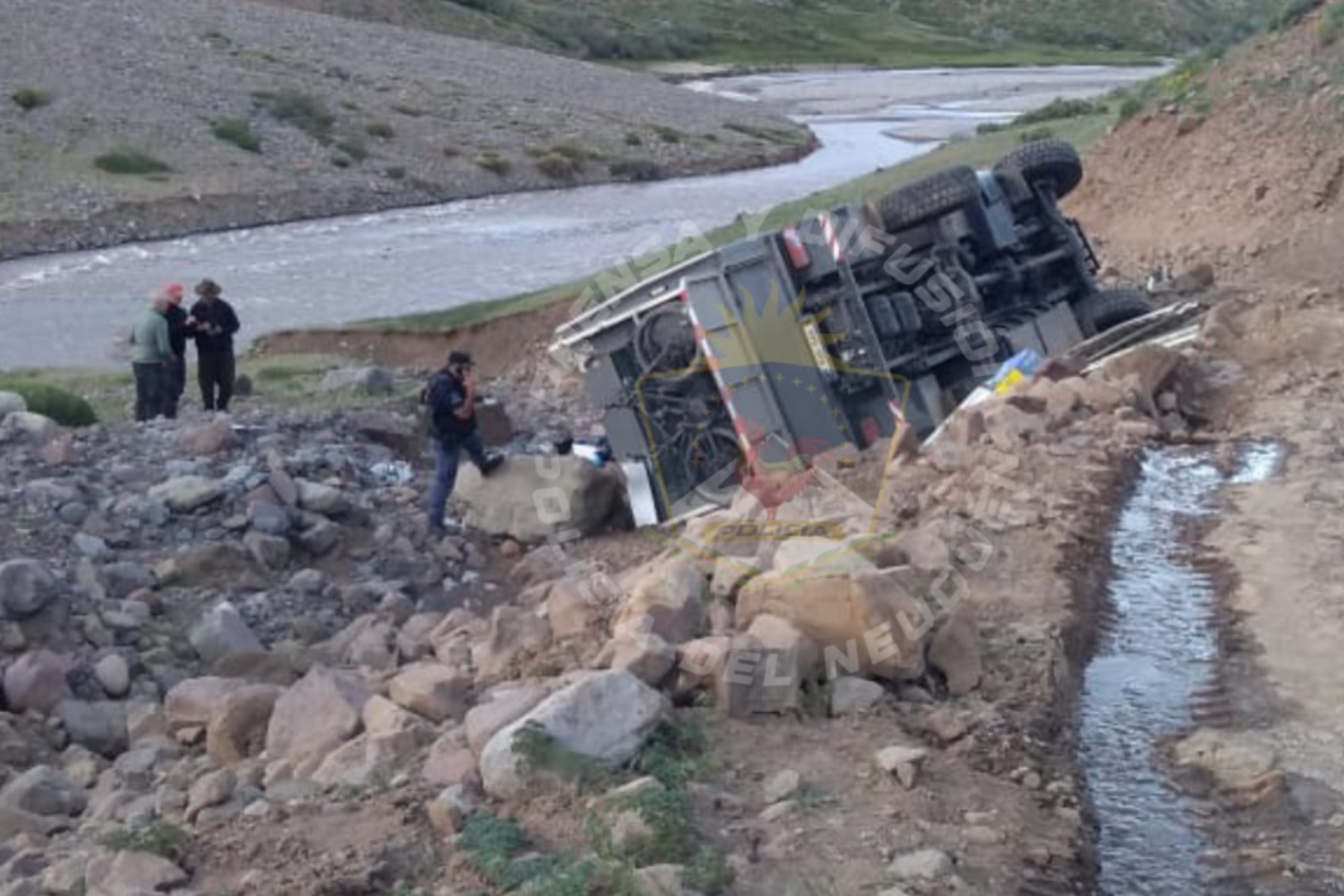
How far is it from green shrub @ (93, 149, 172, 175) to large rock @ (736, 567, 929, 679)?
4184 cm

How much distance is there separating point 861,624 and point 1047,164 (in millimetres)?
8959

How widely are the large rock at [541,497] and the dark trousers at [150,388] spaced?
13.8 ft

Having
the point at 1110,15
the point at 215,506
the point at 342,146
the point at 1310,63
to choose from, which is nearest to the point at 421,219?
the point at 342,146

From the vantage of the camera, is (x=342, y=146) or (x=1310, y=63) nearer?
(x=1310, y=63)

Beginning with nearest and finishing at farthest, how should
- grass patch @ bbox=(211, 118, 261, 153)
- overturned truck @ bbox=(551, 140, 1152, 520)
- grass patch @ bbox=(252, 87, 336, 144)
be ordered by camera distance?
overturned truck @ bbox=(551, 140, 1152, 520) → grass patch @ bbox=(211, 118, 261, 153) → grass patch @ bbox=(252, 87, 336, 144)

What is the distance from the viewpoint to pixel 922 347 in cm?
1432

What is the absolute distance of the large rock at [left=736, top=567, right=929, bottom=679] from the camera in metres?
8.00

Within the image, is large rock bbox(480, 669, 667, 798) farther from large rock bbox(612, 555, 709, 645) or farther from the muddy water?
the muddy water

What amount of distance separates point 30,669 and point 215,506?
3953mm

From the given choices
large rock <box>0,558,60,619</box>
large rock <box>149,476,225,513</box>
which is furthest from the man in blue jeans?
large rock <box>0,558,60,619</box>

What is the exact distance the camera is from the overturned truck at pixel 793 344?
535 inches

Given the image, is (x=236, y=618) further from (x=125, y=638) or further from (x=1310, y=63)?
(x=1310, y=63)

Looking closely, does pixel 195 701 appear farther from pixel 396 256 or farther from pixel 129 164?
pixel 129 164

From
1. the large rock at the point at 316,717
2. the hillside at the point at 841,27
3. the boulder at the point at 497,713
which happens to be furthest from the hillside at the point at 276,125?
the boulder at the point at 497,713
